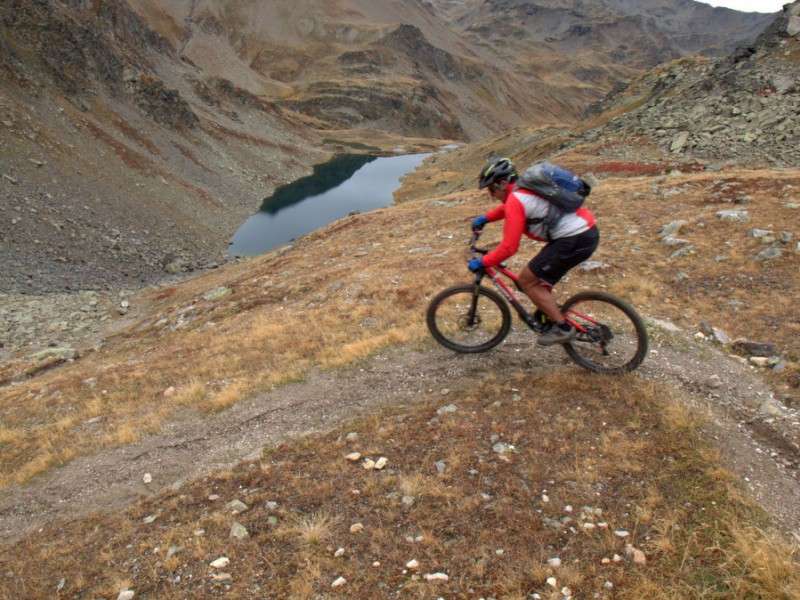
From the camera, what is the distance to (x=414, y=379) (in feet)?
28.3

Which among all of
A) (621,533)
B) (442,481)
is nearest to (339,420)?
(442,481)

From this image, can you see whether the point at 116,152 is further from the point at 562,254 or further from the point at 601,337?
the point at 601,337

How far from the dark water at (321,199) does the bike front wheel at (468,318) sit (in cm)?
4353

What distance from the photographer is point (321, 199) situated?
76812 millimetres

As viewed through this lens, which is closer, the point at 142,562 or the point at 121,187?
the point at 142,562

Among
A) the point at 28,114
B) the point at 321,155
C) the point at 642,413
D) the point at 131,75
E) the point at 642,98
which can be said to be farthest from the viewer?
the point at 321,155

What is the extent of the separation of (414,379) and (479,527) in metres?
3.74

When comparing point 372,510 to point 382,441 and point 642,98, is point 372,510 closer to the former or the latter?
point 382,441

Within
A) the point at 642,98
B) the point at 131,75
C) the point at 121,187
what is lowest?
the point at 121,187

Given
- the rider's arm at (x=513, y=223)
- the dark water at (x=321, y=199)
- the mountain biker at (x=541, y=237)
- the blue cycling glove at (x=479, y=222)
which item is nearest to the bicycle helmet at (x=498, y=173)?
the mountain biker at (x=541, y=237)

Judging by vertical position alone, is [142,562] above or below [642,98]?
below

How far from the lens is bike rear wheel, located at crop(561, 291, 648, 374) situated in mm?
7289

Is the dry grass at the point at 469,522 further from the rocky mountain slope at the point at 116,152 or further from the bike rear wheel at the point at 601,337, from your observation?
the rocky mountain slope at the point at 116,152

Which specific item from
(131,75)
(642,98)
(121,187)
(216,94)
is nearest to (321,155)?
(216,94)
